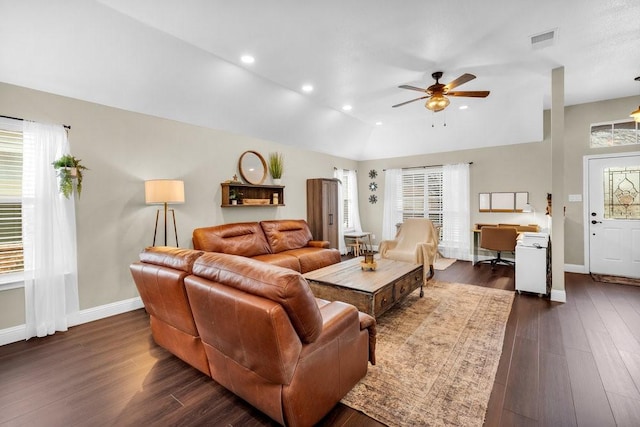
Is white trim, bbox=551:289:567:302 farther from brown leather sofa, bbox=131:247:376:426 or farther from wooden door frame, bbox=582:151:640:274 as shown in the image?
brown leather sofa, bbox=131:247:376:426

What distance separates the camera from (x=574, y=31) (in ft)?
9.48

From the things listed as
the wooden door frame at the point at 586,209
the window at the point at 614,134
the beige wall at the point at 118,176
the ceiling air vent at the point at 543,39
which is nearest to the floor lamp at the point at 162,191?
the beige wall at the point at 118,176

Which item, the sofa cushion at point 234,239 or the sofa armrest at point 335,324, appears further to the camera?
the sofa cushion at point 234,239

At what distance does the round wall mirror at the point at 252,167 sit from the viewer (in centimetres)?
489

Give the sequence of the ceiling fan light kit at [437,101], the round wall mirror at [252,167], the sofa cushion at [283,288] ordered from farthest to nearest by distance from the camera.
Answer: the round wall mirror at [252,167] → the ceiling fan light kit at [437,101] → the sofa cushion at [283,288]

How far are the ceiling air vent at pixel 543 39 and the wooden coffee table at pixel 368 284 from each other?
2775mm

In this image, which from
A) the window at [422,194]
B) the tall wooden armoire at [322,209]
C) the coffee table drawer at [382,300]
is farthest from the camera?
the window at [422,194]

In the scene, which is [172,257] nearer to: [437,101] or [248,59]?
[248,59]

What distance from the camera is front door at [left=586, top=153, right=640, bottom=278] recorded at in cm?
470

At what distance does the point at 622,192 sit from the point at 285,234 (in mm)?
5714

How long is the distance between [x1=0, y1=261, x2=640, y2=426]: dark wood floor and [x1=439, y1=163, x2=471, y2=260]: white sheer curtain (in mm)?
3202

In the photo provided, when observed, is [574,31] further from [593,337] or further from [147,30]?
[147,30]

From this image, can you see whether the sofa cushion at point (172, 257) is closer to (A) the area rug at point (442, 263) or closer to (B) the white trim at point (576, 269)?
(A) the area rug at point (442, 263)

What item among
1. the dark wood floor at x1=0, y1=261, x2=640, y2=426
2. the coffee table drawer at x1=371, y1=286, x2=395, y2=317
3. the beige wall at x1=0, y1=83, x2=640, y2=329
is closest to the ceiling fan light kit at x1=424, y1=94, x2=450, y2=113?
the beige wall at x1=0, y1=83, x2=640, y2=329
